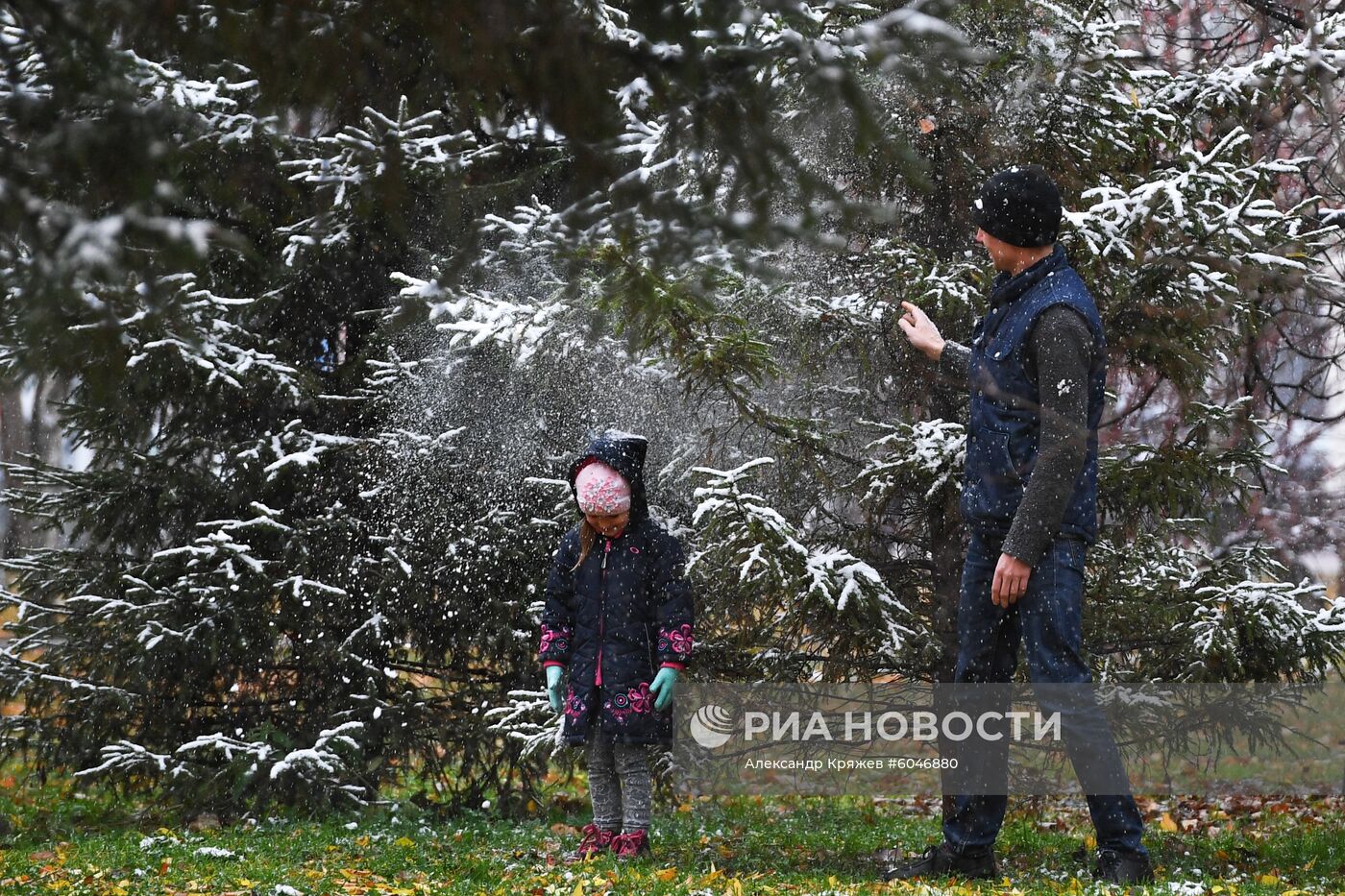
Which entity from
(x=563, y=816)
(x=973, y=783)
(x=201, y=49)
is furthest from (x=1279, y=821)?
(x=201, y=49)

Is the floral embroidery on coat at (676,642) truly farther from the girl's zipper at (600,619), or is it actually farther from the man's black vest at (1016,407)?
the man's black vest at (1016,407)

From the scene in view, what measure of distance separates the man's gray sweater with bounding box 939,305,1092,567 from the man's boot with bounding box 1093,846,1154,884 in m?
Result: 0.95

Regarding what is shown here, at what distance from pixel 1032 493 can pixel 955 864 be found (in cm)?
133

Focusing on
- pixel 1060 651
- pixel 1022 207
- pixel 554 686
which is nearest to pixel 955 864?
pixel 1060 651

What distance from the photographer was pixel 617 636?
15.4ft

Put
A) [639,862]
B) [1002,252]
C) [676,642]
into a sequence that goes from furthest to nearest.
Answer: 1. [676,642]
2. [639,862]
3. [1002,252]

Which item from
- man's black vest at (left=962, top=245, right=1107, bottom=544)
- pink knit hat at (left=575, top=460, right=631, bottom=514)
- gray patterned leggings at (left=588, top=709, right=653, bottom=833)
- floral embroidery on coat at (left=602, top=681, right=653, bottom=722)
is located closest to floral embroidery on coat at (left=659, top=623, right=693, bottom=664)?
floral embroidery on coat at (left=602, top=681, right=653, bottom=722)

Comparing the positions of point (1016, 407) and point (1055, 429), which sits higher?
point (1016, 407)

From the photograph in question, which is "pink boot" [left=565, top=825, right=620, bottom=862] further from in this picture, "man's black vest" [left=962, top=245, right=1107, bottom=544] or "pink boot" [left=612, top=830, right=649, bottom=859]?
"man's black vest" [left=962, top=245, right=1107, bottom=544]

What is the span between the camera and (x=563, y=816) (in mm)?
6766

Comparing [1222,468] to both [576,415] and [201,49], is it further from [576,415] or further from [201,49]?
[201,49]

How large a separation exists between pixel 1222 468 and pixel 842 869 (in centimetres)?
230

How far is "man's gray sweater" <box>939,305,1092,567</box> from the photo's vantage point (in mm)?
3592

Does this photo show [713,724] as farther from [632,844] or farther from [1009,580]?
[1009,580]
